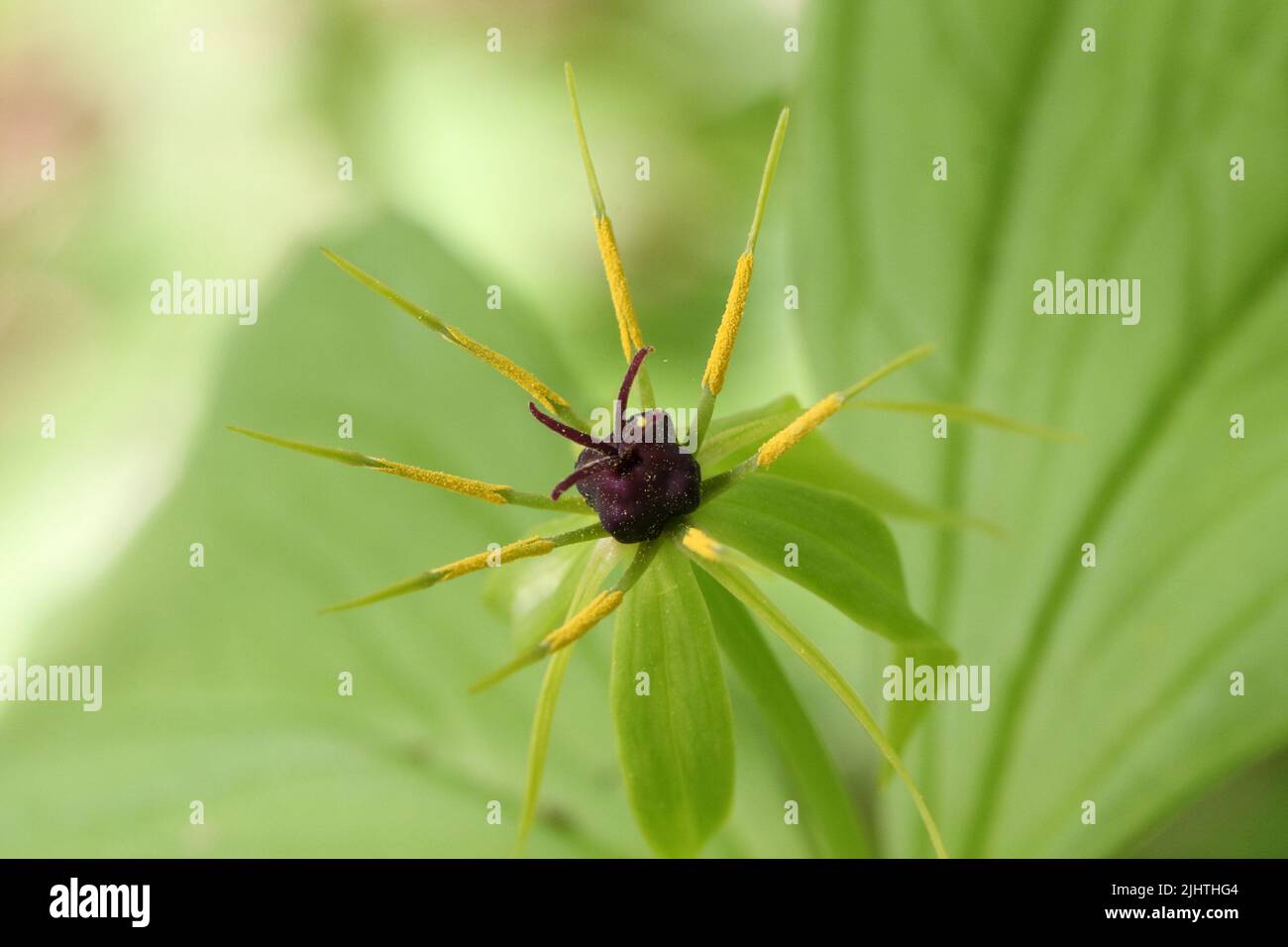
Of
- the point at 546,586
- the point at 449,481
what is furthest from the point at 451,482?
the point at 546,586

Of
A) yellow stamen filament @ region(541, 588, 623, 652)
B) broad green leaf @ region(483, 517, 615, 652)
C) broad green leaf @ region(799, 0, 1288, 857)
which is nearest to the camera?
yellow stamen filament @ region(541, 588, 623, 652)

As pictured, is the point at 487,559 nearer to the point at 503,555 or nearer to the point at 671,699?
the point at 503,555

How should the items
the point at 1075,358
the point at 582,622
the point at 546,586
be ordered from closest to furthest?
the point at 582,622, the point at 546,586, the point at 1075,358

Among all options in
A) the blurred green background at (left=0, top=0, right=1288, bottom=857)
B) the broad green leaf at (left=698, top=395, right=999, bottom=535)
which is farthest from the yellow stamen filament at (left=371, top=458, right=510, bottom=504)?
the blurred green background at (left=0, top=0, right=1288, bottom=857)

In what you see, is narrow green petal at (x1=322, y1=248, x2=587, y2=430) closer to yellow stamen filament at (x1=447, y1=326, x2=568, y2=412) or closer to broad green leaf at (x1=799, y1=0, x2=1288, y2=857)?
yellow stamen filament at (x1=447, y1=326, x2=568, y2=412)

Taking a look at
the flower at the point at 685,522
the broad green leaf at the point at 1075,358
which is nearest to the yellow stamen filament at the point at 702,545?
the flower at the point at 685,522
